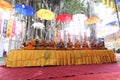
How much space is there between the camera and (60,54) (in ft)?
15.1

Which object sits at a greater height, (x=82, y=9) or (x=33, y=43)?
(x=82, y=9)

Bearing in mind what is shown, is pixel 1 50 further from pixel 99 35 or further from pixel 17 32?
pixel 99 35

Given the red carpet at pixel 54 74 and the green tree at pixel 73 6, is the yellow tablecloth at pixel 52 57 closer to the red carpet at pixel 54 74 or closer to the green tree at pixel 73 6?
the red carpet at pixel 54 74

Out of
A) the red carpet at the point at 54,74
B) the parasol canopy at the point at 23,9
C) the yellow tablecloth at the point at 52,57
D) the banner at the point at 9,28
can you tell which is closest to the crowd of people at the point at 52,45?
the yellow tablecloth at the point at 52,57

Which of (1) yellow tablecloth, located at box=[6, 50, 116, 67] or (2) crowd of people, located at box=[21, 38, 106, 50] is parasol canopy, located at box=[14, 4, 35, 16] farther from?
(1) yellow tablecloth, located at box=[6, 50, 116, 67]

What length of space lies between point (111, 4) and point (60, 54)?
451 cm

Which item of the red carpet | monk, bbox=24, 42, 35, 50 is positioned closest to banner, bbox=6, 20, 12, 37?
monk, bbox=24, 42, 35, 50

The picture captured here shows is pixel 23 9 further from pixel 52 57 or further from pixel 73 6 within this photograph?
pixel 73 6

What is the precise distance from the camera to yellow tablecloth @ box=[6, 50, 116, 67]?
4.27m

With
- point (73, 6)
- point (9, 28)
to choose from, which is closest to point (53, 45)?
point (73, 6)

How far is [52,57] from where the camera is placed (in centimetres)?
450

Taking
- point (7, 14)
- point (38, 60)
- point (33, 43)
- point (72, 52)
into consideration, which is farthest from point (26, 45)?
point (7, 14)

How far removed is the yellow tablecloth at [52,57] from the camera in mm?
4266

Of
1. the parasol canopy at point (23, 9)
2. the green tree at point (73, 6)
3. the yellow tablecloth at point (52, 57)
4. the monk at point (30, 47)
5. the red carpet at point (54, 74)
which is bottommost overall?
the red carpet at point (54, 74)
